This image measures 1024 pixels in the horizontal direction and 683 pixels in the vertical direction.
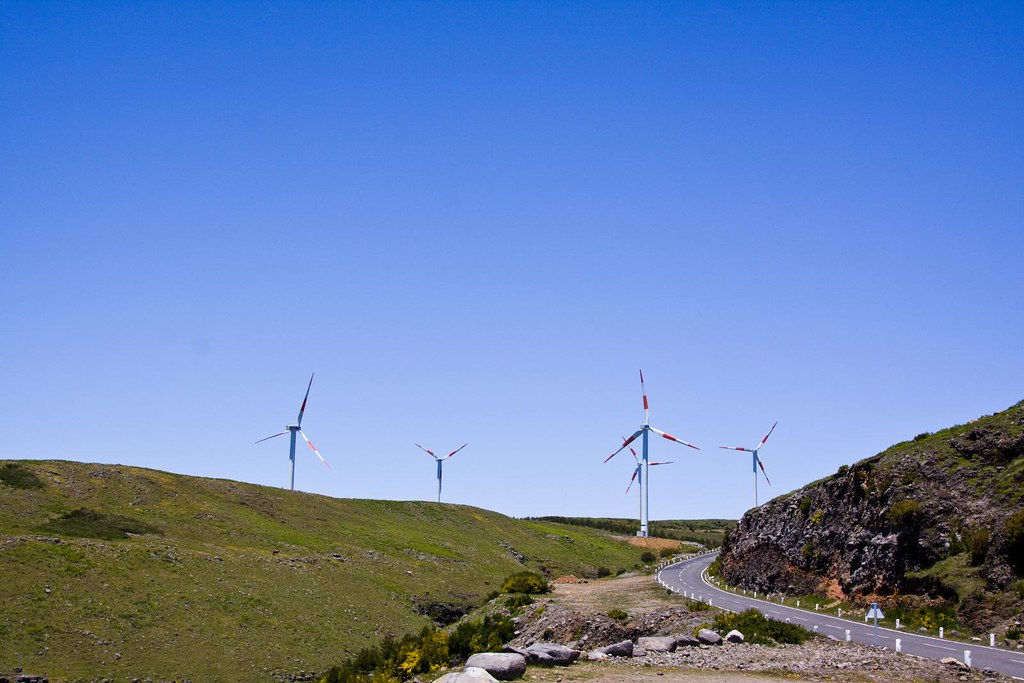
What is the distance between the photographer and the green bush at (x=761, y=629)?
40.2 meters

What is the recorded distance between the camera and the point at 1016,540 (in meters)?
43.9

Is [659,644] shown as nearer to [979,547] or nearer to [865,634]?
[865,634]

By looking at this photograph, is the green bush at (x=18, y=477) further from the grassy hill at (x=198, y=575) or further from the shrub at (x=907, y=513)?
the shrub at (x=907, y=513)

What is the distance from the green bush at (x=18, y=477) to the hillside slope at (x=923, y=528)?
2566 inches

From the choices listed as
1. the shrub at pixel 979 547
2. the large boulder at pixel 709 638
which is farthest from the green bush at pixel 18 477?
the shrub at pixel 979 547

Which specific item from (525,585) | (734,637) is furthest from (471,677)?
(525,585)

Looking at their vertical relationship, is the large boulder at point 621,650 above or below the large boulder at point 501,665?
below

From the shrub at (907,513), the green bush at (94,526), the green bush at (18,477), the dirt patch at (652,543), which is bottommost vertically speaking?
the dirt patch at (652,543)

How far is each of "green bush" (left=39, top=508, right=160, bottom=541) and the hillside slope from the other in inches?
2088

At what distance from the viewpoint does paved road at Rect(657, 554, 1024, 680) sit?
3472 centimetres

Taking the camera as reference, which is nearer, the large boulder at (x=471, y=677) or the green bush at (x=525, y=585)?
the large boulder at (x=471, y=677)

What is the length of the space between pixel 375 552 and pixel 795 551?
50.3 metres

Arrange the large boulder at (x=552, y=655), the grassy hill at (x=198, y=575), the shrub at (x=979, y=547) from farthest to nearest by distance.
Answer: the grassy hill at (x=198, y=575) → the shrub at (x=979, y=547) → the large boulder at (x=552, y=655)

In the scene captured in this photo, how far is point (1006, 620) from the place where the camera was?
135 feet
